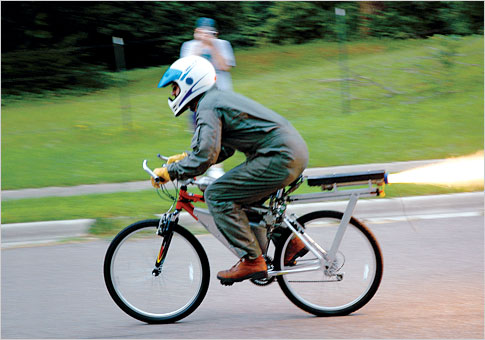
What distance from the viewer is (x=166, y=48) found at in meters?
18.2

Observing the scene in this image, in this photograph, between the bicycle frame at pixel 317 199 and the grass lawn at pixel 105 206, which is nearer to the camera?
the bicycle frame at pixel 317 199

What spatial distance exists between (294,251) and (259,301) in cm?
55

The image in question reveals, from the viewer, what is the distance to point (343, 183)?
4.40 metres

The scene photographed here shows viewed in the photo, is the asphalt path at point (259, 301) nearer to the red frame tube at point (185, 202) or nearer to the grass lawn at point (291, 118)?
the red frame tube at point (185, 202)

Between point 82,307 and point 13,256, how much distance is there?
1666 millimetres

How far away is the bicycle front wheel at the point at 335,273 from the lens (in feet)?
15.0

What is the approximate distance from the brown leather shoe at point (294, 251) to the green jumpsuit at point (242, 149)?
0.32 metres

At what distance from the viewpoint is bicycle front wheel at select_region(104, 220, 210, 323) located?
462 centimetres

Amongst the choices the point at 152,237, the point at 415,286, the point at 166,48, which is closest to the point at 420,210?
the point at 415,286

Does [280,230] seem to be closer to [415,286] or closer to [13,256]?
[415,286]

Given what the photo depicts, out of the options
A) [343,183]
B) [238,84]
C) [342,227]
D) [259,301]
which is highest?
[343,183]

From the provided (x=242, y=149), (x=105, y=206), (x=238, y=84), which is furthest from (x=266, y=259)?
(x=238, y=84)

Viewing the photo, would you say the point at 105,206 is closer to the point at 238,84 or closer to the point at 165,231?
the point at 165,231

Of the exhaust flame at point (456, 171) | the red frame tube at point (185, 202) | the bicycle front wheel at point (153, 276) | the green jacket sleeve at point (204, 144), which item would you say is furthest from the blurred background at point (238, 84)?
the green jacket sleeve at point (204, 144)
